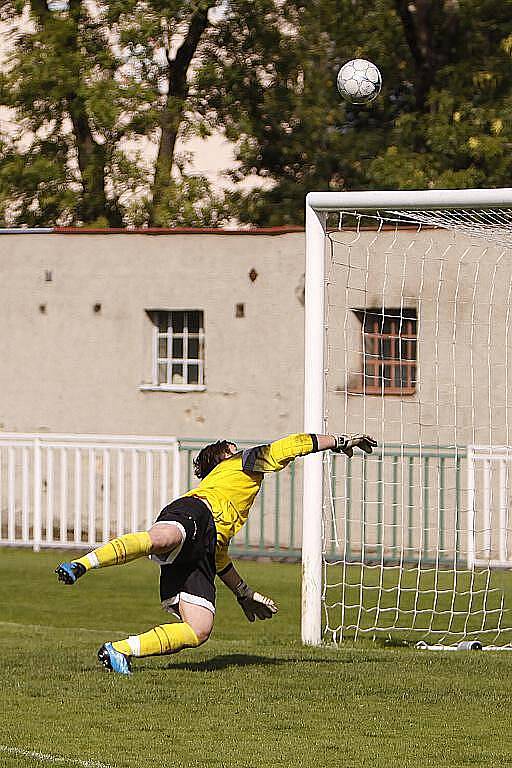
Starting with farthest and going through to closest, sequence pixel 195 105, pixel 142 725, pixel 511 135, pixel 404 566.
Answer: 1. pixel 195 105
2. pixel 511 135
3. pixel 404 566
4. pixel 142 725

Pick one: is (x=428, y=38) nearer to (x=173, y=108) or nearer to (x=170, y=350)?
(x=173, y=108)

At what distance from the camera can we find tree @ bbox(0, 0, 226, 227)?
844 inches

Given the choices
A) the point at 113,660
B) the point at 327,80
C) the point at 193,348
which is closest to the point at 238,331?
the point at 193,348

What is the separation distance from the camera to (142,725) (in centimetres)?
647

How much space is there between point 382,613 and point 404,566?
2.76m

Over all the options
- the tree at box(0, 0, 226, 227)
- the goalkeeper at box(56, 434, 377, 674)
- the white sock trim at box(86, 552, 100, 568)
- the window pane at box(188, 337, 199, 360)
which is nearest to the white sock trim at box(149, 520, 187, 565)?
the goalkeeper at box(56, 434, 377, 674)

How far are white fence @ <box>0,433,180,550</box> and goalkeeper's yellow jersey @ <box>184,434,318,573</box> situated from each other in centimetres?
672

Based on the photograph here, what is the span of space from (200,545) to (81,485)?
30.4ft

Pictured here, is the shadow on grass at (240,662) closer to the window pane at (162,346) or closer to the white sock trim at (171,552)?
the white sock trim at (171,552)

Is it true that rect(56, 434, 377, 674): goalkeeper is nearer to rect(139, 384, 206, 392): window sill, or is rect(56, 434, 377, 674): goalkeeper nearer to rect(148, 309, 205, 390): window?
rect(139, 384, 206, 392): window sill

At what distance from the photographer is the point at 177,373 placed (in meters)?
16.7

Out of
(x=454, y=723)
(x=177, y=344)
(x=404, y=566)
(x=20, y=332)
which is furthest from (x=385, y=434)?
(x=454, y=723)

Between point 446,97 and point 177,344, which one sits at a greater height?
point 446,97

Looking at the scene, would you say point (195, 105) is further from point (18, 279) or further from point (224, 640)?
point (224, 640)
